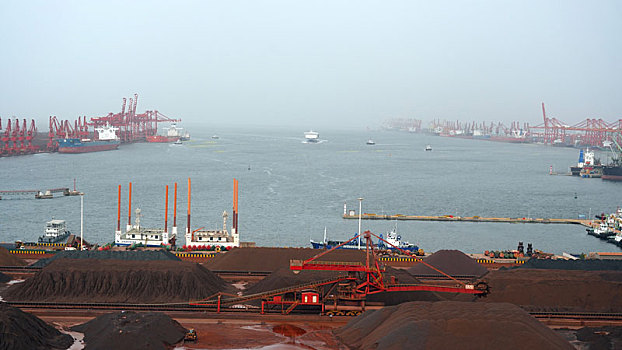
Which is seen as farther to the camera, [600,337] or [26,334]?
[600,337]

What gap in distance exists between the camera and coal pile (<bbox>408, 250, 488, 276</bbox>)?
26844 millimetres

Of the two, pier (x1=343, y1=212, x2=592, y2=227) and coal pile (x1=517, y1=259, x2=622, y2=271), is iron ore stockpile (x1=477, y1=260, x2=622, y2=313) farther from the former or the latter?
pier (x1=343, y1=212, x2=592, y2=227)

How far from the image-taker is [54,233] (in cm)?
3766

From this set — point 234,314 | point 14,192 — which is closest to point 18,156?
point 14,192

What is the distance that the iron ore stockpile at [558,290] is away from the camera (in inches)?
857

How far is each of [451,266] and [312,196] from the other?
31.3 metres

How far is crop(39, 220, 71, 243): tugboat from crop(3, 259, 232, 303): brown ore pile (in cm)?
1545

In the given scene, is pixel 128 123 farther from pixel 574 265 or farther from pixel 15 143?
pixel 574 265

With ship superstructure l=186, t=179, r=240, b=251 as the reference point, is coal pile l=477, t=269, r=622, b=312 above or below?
above

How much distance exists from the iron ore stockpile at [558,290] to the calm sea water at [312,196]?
15.5 m

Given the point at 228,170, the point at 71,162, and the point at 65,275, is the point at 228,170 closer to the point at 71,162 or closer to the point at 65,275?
the point at 71,162

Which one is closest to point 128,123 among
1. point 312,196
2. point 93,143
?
point 93,143

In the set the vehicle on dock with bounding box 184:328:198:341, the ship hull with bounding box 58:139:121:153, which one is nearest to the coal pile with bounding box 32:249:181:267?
the vehicle on dock with bounding box 184:328:198:341

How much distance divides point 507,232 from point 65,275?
31877 millimetres
